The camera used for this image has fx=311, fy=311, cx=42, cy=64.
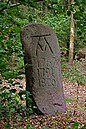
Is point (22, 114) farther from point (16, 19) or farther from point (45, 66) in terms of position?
point (16, 19)

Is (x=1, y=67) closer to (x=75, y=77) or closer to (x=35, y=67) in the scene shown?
(x=35, y=67)

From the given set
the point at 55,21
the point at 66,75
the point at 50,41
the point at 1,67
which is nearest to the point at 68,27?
the point at 55,21

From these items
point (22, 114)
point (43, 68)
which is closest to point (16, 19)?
point (22, 114)

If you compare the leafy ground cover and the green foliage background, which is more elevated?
the green foliage background

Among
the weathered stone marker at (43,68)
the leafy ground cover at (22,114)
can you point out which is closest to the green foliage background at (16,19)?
the leafy ground cover at (22,114)

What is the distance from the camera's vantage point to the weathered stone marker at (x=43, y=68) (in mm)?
5445

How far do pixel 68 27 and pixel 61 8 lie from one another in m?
13.1

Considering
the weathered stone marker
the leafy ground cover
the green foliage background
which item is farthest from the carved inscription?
the green foliage background

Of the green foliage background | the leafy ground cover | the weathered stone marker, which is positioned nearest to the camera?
the green foliage background

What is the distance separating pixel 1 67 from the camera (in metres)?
2.44

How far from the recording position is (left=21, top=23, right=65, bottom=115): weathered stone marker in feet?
17.9

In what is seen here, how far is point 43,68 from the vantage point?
5.57m

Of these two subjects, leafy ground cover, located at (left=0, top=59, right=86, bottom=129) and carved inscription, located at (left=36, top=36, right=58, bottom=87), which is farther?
carved inscription, located at (left=36, top=36, right=58, bottom=87)

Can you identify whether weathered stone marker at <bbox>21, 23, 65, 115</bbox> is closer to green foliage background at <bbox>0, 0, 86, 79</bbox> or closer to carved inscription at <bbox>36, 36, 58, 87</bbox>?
carved inscription at <bbox>36, 36, 58, 87</bbox>
